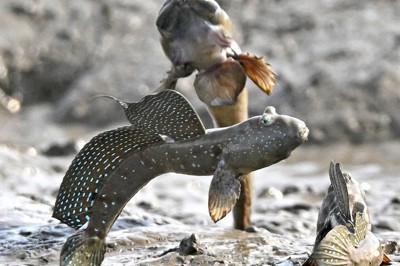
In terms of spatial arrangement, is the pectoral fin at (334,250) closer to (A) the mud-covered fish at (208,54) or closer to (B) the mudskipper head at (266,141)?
(B) the mudskipper head at (266,141)

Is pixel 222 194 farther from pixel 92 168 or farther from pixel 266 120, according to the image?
pixel 92 168

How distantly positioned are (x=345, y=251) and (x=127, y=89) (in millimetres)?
5751

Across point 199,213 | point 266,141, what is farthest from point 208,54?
point 199,213

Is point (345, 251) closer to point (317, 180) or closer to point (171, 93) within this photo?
point (171, 93)

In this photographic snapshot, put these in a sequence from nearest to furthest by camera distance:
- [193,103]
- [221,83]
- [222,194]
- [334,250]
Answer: [222,194]
[334,250]
[221,83]
[193,103]

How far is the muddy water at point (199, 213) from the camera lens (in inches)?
129

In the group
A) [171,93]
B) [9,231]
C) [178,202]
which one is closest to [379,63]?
[178,202]

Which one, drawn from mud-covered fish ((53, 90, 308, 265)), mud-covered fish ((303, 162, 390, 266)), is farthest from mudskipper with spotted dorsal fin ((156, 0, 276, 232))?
mud-covered fish ((53, 90, 308, 265))

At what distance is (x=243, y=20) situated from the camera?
884cm

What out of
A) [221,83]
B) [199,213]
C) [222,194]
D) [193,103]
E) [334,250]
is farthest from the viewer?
[193,103]

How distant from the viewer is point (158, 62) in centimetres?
856

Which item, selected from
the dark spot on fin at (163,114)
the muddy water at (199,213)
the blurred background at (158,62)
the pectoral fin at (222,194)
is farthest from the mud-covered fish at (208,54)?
the blurred background at (158,62)

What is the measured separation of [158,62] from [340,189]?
5.89 m

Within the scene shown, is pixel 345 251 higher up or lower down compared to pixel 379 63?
lower down
